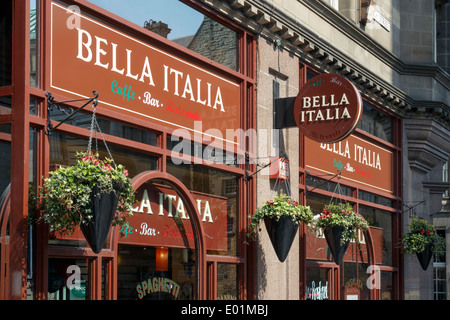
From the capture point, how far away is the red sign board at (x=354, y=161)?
1570 cm

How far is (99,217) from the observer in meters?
8.72

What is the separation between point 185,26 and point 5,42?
335 centimetres

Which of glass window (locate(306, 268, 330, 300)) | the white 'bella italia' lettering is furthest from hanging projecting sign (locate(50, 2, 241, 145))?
glass window (locate(306, 268, 330, 300))

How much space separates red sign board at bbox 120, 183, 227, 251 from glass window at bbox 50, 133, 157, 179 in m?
0.29

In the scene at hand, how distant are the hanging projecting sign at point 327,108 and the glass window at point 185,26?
141 centimetres

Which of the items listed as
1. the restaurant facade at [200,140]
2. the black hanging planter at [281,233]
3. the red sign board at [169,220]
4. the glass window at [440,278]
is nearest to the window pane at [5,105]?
the restaurant facade at [200,140]

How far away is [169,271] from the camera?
11.2 m

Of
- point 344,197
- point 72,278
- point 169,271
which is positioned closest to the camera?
point 72,278

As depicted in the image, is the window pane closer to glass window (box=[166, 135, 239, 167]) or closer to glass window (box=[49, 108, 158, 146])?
glass window (box=[49, 108, 158, 146])

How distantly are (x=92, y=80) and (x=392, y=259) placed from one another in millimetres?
11384

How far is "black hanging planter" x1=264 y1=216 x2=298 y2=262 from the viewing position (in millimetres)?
12484

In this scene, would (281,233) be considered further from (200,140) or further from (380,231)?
(380,231)
